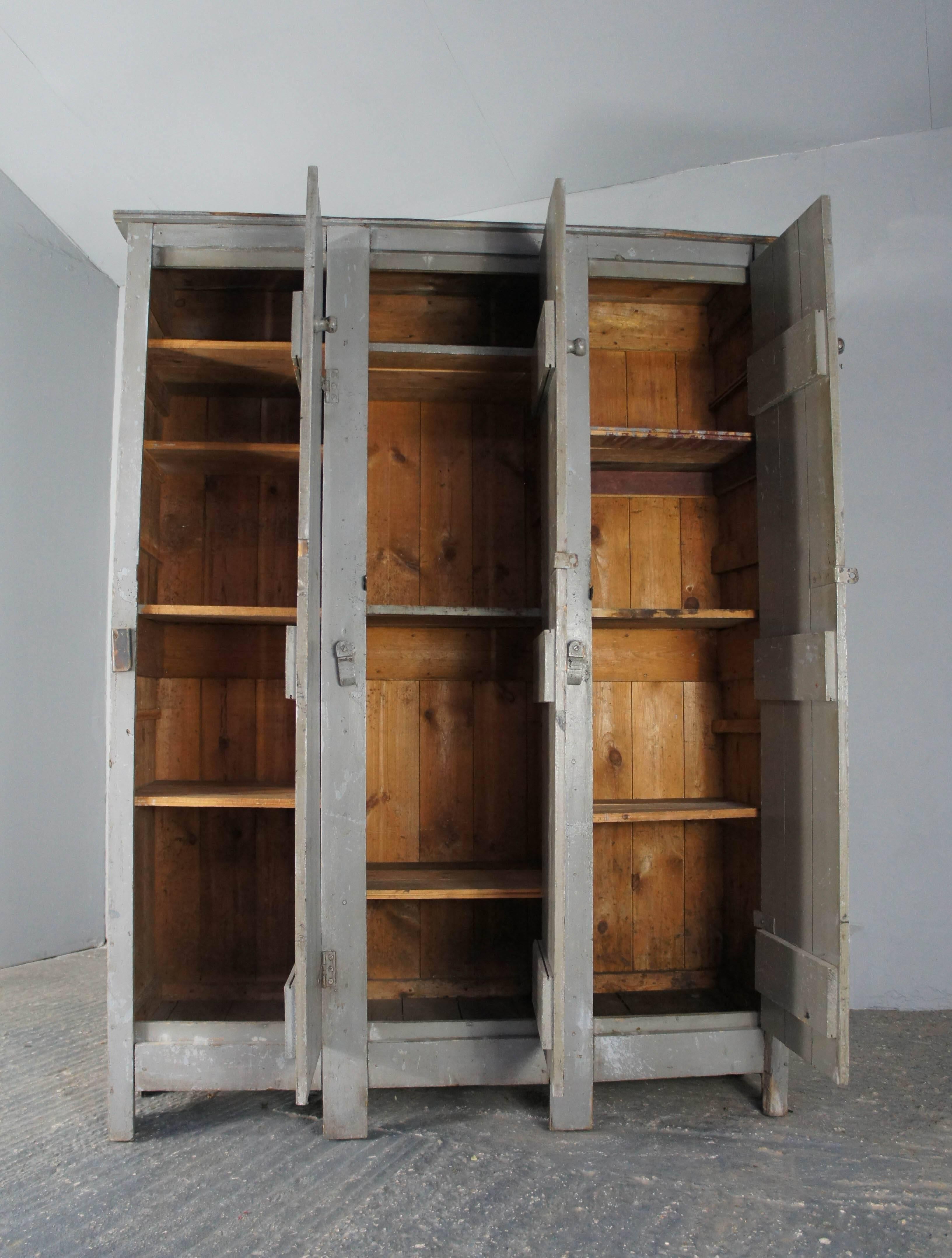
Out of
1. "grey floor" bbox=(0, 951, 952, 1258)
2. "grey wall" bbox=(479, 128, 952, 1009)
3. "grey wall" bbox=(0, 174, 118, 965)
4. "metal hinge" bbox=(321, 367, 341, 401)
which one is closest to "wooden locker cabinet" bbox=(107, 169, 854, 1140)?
"metal hinge" bbox=(321, 367, 341, 401)

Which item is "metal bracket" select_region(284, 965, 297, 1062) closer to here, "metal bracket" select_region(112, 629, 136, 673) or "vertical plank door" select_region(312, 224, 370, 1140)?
"vertical plank door" select_region(312, 224, 370, 1140)

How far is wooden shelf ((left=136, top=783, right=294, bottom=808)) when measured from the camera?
7.03 ft

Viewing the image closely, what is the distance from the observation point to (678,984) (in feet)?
8.87

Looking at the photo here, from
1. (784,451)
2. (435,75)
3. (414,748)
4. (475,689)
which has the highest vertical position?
(435,75)

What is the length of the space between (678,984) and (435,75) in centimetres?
300

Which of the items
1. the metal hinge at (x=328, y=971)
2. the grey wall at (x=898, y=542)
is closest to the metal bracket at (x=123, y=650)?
the metal hinge at (x=328, y=971)

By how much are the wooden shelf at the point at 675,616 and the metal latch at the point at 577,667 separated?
19 cm

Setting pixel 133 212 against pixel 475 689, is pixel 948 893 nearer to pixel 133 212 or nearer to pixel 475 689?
pixel 475 689

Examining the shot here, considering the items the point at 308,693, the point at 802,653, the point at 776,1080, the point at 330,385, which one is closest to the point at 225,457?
the point at 330,385

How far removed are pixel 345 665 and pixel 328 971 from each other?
30.2 inches

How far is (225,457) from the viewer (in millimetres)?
2416

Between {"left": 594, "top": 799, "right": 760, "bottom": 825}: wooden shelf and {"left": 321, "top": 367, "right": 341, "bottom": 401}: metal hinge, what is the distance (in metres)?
1.28

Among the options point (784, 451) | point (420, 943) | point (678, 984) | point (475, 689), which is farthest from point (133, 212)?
point (678, 984)

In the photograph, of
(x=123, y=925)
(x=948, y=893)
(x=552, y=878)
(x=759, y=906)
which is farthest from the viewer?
(x=948, y=893)
